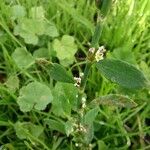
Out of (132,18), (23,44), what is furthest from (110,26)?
(23,44)

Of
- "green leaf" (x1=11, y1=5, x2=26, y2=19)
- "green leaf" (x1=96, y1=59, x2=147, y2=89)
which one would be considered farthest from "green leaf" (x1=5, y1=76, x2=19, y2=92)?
"green leaf" (x1=96, y1=59, x2=147, y2=89)

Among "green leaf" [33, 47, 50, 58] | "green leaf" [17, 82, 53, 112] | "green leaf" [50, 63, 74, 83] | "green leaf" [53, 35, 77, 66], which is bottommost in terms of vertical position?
"green leaf" [17, 82, 53, 112]

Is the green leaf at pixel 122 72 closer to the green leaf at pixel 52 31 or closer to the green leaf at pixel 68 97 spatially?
the green leaf at pixel 68 97

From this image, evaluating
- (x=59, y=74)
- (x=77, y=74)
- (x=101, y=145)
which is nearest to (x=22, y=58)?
(x=77, y=74)

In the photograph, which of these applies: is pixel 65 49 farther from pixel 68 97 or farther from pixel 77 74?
pixel 68 97

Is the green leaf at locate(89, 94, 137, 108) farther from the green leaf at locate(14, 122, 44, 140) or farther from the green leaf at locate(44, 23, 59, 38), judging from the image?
the green leaf at locate(44, 23, 59, 38)

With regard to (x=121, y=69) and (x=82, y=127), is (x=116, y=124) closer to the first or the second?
(x=82, y=127)
